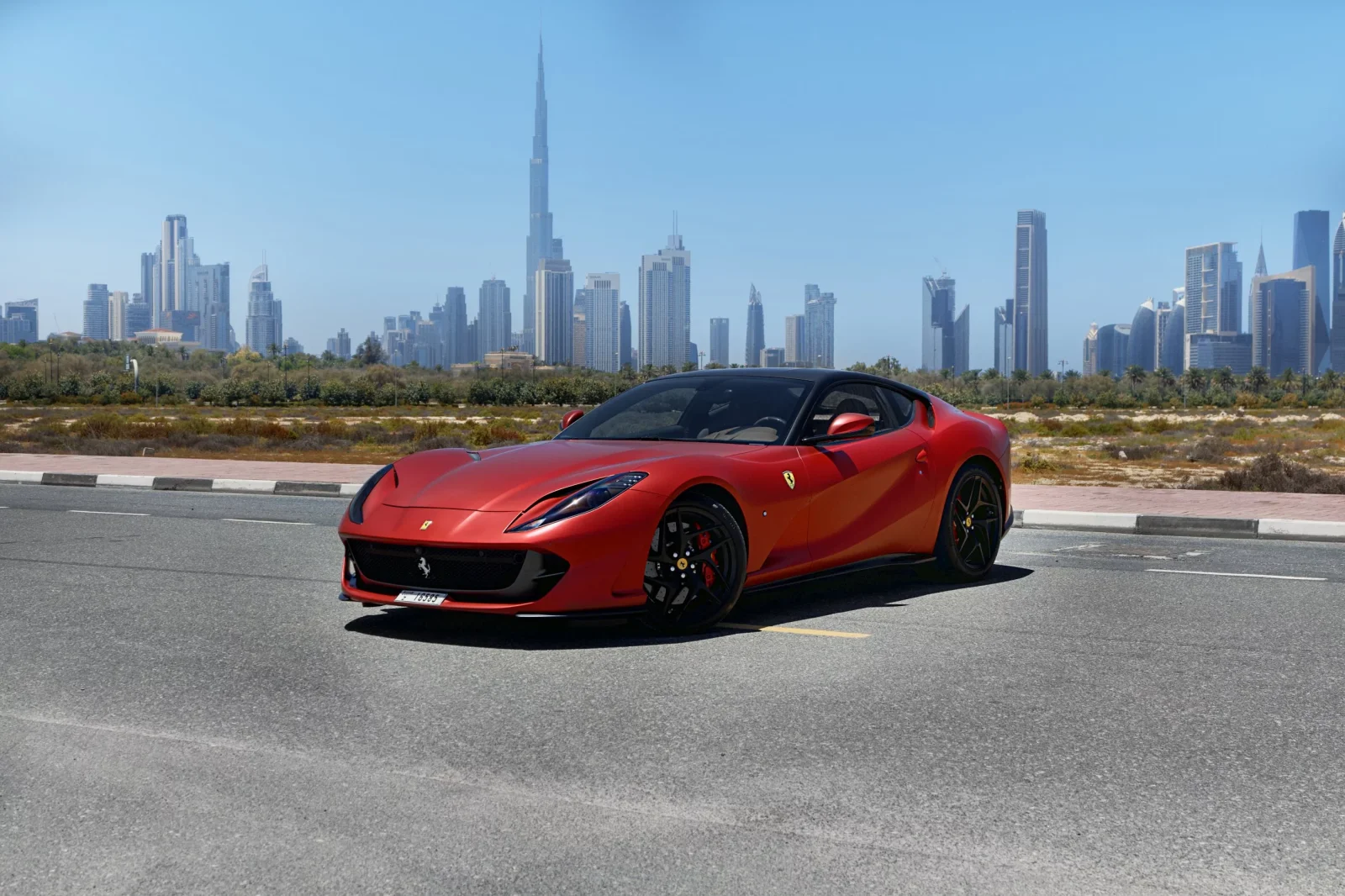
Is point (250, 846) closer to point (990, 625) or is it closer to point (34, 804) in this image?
point (34, 804)

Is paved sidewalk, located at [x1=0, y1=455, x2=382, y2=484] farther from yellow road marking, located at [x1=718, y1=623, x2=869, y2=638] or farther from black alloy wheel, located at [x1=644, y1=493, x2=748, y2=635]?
black alloy wheel, located at [x1=644, y1=493, x2=748, y2=635]

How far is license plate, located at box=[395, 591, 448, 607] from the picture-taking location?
6.02 meters

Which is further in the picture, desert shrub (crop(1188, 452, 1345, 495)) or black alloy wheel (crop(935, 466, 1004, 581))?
desert shrub (crop(1188, 452, 1345, 495))

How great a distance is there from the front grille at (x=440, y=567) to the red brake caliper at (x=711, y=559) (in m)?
0.95

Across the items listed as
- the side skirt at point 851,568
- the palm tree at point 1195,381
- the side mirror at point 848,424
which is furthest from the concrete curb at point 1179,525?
the palm tree at point 1195,381

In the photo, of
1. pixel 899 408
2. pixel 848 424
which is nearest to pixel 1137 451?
pixel 899 408

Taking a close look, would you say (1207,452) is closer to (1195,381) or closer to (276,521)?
(276,521)

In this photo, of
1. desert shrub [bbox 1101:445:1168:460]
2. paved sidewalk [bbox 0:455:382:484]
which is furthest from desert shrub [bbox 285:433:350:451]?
desert shrub [bbox 1101:445:1168:460]

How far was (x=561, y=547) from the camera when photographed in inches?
231

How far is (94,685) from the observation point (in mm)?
5359

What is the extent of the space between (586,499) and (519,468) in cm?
57

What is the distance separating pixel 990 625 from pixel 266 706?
3720mm

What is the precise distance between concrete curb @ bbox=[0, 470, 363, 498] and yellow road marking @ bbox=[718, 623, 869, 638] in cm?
1007

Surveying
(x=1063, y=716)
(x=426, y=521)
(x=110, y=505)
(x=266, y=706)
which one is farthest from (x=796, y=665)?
(x=110, y=505)
